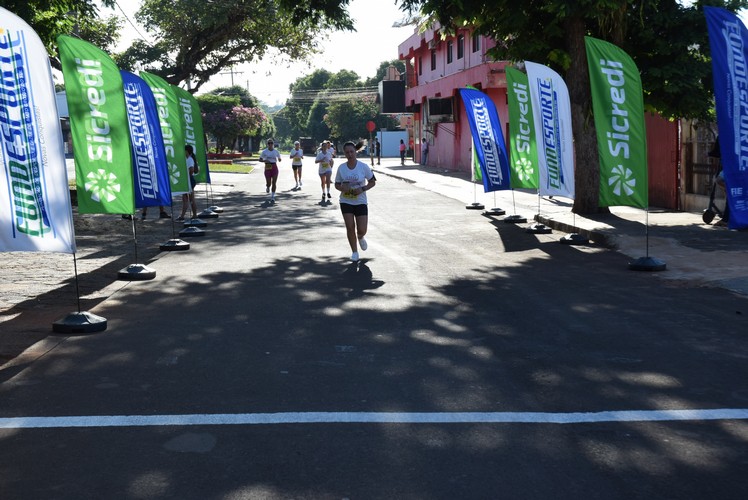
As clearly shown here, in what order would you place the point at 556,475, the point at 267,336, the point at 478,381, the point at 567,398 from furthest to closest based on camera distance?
the point at 267,336
the point at 478,381
the point at 567,398
the point at 556,475

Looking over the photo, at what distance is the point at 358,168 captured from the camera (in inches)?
503

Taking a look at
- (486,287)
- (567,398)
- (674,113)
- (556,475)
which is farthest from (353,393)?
(674,113)

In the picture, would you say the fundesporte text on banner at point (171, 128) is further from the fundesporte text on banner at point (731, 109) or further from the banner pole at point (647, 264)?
the fundesporte text on banner at point (731, 109)

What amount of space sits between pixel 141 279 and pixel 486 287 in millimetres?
4487

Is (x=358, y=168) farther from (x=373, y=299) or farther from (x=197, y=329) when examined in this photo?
(x=197, y=329)

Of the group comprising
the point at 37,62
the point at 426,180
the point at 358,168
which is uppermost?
the point at 37,62

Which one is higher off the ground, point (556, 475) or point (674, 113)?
point (674, 113)

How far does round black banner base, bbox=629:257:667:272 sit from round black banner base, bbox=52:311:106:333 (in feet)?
23.3

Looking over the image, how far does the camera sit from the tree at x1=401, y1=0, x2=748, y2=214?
55.9 feet

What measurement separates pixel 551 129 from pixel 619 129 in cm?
279

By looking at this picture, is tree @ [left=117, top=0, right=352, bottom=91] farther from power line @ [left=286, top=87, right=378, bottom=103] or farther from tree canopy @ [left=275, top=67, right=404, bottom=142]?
power line @ [left=286, top=87, right=378, bottom=103]

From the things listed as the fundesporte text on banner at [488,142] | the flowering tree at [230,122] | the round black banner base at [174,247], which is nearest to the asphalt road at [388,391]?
the round black banner base at [174,247]

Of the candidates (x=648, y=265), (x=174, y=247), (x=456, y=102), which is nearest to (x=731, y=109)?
(x=648, y=265)

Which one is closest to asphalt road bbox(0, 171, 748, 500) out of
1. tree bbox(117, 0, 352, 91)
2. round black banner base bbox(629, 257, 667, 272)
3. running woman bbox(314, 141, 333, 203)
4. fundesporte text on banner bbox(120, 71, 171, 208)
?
round black banner base bbox(629, 257, 667, 272)
